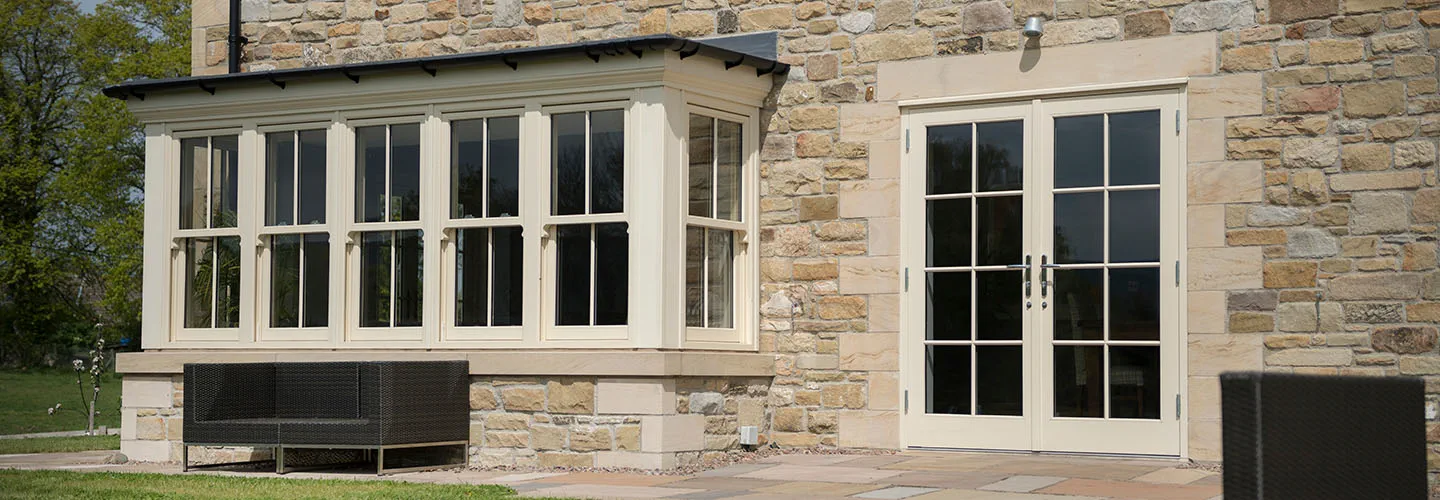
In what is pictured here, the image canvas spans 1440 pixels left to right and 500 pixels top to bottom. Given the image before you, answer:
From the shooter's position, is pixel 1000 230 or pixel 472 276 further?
pixel 472 276

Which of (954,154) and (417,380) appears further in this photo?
(954,154)

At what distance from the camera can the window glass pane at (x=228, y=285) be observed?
9.68 m

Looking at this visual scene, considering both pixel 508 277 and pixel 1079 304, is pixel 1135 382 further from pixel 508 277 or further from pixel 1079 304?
pixel 508 277

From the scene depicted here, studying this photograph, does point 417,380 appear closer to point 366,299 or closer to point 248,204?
point 366,299

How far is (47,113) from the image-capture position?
1268 inches

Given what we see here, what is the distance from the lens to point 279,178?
9609mm

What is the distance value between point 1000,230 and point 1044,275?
1.24 feet

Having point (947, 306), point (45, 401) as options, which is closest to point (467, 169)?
point (947, 306)

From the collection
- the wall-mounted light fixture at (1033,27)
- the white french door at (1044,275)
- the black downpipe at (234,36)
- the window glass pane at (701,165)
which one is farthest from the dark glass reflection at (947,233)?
the black downpipe at (234,36)

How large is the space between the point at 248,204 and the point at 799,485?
14.2ft

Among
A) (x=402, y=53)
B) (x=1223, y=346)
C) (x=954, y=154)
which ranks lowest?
(x=1223, y=346)

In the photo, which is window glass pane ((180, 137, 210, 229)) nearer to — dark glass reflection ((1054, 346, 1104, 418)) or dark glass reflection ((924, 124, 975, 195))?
dark glass reflection ((924, 124, 975, 195))

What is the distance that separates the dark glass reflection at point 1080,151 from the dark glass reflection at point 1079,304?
0.53 m

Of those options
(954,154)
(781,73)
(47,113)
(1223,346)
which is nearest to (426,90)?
(781,73)
